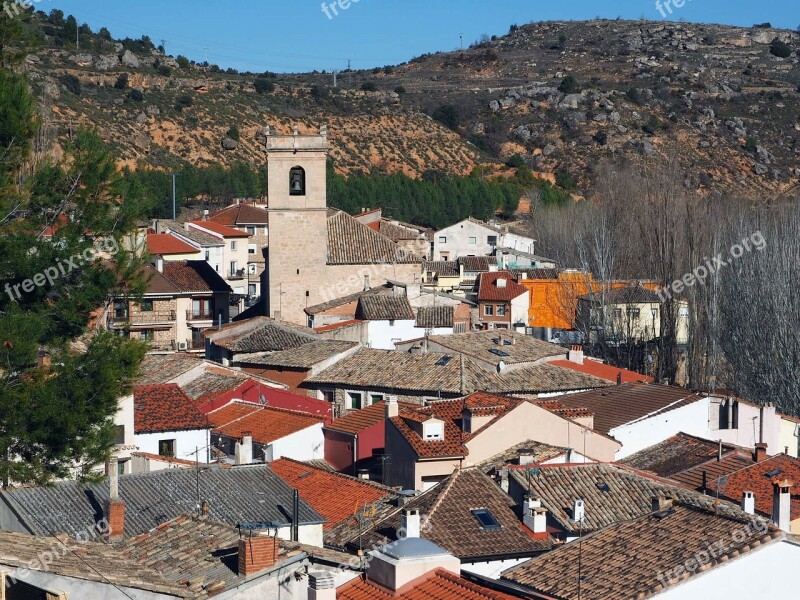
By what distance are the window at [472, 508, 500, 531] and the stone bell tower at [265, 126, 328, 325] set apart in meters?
26.3

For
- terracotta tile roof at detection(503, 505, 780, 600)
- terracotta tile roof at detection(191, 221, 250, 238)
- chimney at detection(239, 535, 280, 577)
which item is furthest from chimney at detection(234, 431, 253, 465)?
terracotta tile roof at detection(191, 221, 250, 238)

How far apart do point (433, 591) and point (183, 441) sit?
14045mm

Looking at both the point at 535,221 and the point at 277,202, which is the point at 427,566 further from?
the point at 535,221

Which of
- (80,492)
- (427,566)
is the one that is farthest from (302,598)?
(80,492)

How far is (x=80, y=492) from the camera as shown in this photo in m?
16.2

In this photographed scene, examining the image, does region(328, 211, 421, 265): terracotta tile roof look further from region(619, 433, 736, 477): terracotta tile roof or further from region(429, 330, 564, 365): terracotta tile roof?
region(619, 433, 736, 477): terracotta tile roof

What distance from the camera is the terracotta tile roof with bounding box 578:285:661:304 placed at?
44562mm

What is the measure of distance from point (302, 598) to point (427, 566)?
3.81 ft

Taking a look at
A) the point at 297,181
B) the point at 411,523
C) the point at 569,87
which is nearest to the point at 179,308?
the point at 297,181

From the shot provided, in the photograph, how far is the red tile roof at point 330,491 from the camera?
19.8 m

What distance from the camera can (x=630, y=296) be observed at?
44.5 m

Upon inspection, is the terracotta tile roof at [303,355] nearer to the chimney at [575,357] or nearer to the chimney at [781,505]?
the chimney at [575,357]

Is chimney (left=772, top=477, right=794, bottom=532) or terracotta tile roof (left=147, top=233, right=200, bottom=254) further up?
terracotta tile roof (left=147, top=233, right=200, bottom=254)

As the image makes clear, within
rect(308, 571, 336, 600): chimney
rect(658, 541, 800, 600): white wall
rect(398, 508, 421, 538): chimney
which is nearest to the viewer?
rect(308, 571, 336, 600): chimney
